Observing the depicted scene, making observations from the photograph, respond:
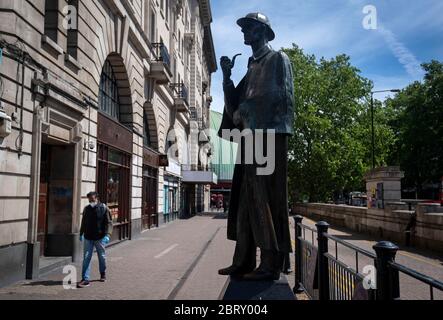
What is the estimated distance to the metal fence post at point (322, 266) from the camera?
5929 millimetres

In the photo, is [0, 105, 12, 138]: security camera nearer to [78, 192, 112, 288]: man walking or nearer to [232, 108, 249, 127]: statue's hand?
[78, 192, 112, 288]: man walking

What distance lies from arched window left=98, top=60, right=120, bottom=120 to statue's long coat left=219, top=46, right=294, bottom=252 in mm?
12866

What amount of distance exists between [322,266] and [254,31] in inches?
122

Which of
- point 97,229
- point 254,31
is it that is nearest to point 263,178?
point 254,31

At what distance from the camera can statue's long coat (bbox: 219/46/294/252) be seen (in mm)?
4828

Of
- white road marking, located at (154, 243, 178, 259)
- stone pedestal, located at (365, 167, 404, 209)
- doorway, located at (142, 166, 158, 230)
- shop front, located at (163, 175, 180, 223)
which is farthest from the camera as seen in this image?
shop front, located at (163, 175, 180, 223)

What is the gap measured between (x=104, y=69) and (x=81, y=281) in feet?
33.3

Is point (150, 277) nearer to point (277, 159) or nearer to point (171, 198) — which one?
point (277, 159)

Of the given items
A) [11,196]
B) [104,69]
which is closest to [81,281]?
[11,196]

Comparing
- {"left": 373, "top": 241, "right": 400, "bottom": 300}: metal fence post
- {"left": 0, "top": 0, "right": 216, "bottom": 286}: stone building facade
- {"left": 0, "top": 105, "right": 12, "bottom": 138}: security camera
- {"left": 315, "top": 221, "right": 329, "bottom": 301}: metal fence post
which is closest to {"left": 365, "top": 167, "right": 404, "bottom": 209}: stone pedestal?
{"left": 0, "top": 0, "right": 216, "bottom": 286}: stone building facade

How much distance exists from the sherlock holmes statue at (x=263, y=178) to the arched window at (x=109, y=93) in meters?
12.8

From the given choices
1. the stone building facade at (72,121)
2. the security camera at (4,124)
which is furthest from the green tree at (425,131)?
the security camera at (4,124)

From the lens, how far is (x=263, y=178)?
486 cm

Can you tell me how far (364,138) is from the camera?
4991 cm
